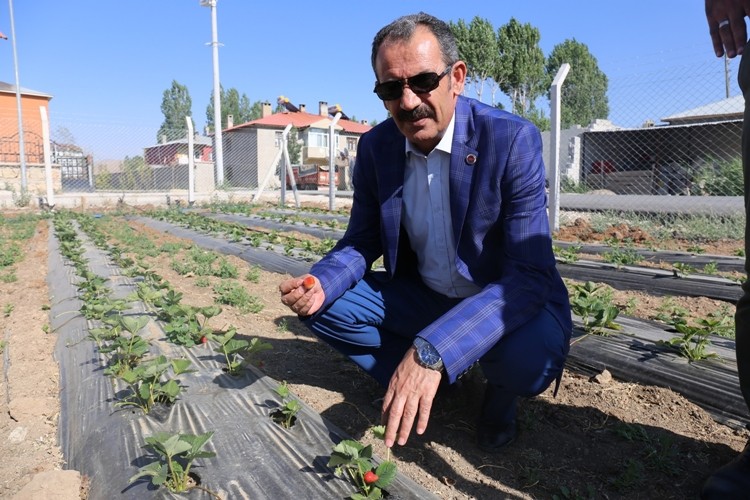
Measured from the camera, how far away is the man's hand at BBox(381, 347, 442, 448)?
1307 millimetres

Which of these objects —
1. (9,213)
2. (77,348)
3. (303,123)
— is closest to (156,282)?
(77,348)

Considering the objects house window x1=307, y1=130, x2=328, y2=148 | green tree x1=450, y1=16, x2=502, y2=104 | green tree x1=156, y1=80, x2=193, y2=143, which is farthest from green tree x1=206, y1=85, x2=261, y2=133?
green tree x1=450, y1=16, x2=502, y2=104

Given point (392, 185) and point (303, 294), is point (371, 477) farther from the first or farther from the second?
point (392, 185)

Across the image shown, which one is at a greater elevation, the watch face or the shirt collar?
the shirt collar

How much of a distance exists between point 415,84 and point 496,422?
112cm

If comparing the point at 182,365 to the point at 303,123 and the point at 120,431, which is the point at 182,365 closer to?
the point at 120,431

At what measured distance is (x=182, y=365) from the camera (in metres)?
1.95

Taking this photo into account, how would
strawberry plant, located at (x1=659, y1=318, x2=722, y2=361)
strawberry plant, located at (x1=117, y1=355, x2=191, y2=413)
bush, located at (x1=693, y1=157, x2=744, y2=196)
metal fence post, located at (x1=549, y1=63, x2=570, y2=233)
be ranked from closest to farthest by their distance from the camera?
strawberry plant, located at (x1=117, y1=355, x2=191, y2=413), strawberry plant, located at (x1=659, y1=318, x2=722, y2=361), metal fence post, located at (x1=549, y1=63, x2=570, y2=233), bush, located at (x1=693, y1=157, x2=744, y2=196)

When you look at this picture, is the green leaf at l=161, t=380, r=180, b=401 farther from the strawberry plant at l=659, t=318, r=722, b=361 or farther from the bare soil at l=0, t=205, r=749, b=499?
the strawberry plant at l=659, t=318, r=722, b=361

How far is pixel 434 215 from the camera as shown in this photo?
1.90 m

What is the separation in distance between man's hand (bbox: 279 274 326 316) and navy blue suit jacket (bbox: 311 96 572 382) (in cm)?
6

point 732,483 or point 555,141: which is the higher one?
point 555,141

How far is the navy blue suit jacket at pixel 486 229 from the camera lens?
1.52 metres

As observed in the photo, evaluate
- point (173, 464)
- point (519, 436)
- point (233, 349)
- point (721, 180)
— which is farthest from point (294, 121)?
point (173, 464)
